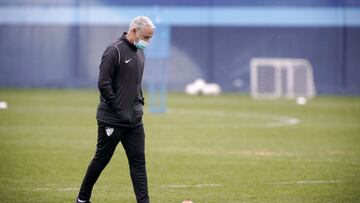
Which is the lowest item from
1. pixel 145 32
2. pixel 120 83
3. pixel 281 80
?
pixel 281 80

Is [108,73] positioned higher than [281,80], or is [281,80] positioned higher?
[108,73]

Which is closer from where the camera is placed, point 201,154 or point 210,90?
point 201,154

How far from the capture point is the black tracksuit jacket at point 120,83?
29.2ft

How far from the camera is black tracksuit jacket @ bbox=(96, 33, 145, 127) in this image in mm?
8891

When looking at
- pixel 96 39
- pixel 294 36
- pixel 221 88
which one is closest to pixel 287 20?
pixel 294 36

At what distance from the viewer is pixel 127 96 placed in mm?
9039

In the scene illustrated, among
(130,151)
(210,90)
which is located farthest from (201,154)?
(210,90)

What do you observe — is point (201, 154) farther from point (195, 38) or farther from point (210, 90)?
point (195, 38)

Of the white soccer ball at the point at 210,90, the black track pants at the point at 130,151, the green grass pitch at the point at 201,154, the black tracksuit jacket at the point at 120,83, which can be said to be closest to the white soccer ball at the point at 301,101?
the green grass pitch at the point at 201,154

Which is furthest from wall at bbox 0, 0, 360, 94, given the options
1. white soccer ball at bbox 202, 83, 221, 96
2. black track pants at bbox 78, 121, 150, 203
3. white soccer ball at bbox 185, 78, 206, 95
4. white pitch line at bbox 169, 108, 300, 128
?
black track pants at bbox 78, 121, 150, 203

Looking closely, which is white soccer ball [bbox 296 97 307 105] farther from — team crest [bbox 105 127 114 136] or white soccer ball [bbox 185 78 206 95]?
team crest [bbox 105 127 114 136]

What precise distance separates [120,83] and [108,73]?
8.1 inches

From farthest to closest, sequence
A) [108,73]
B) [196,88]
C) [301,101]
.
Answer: [196,88]
[301,101]
[108,73]

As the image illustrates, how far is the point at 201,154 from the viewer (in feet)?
50.1
